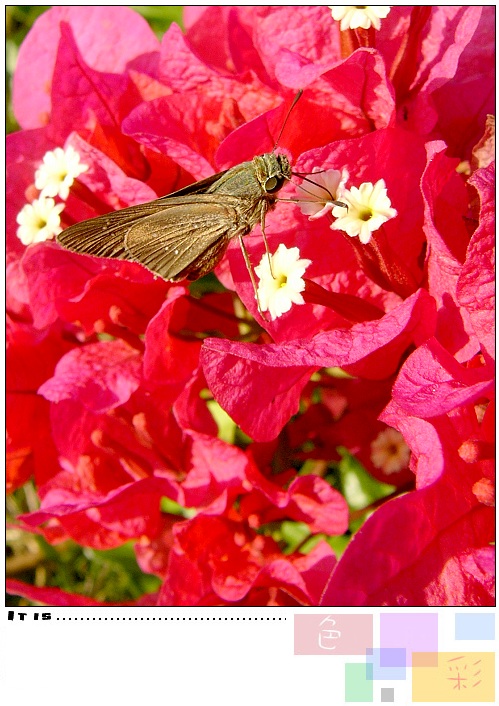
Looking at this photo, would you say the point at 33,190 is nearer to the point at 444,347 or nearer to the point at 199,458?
the point at 199,458

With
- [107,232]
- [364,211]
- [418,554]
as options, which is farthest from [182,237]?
[418,554]

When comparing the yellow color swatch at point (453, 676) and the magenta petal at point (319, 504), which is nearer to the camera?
the yellow color swatch at point (453, 676)

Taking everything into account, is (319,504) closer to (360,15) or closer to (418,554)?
(418,554)

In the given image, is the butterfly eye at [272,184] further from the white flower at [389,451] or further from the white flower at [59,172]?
the white flower at [389,451]

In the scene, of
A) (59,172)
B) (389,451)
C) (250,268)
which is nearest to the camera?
(250,268)

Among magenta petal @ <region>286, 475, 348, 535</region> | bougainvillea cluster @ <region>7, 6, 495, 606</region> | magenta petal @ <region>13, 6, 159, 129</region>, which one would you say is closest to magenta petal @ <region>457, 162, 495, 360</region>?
bougainvillea cluster @ <region>7, 6, 495, 606</region>

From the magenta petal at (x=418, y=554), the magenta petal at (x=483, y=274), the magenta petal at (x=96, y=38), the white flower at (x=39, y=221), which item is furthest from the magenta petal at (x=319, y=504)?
the magenta petal at (x=96, y=38)

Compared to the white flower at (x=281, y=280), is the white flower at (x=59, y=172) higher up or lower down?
higher up

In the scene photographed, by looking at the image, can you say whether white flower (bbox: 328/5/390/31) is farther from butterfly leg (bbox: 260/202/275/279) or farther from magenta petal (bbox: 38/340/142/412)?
magenta petal (bbox: 38/340/142/412)
